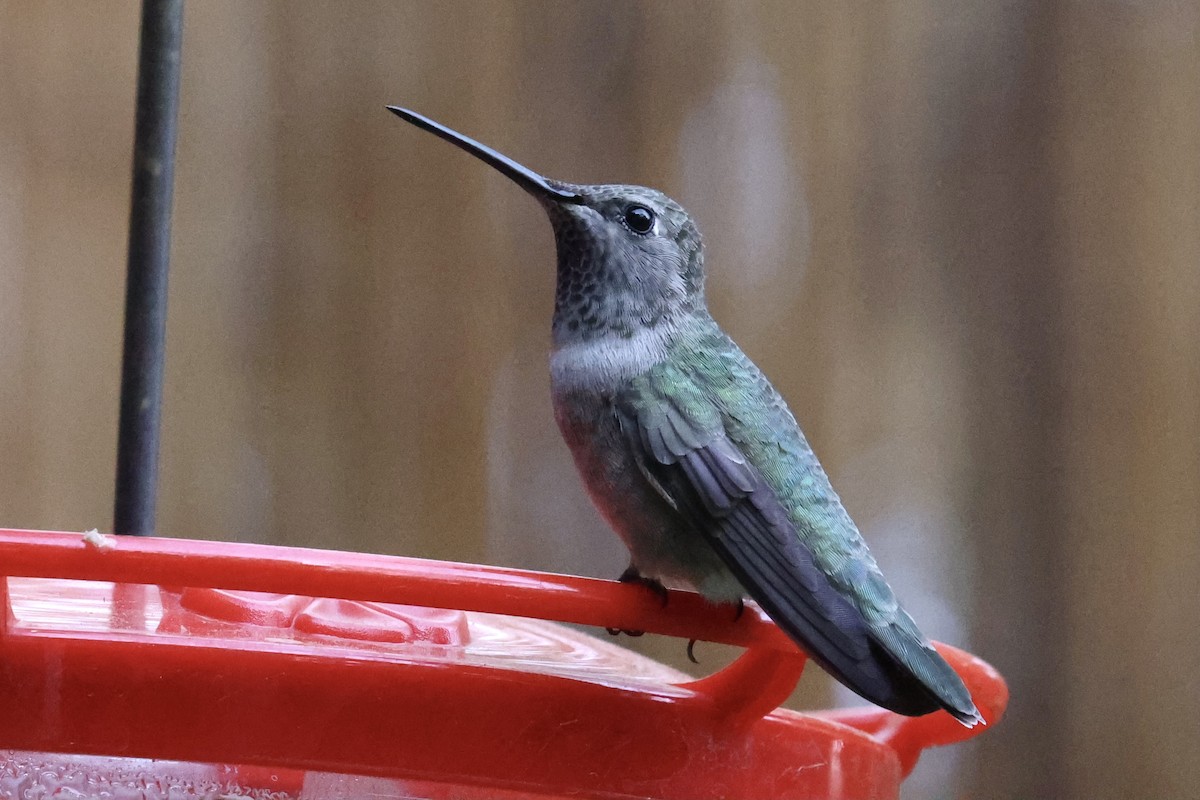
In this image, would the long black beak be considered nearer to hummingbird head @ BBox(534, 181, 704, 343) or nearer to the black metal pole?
hummingbird head @ BBox(534, 181, 704, 343)

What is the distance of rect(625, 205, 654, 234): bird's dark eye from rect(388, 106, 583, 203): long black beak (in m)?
0.09

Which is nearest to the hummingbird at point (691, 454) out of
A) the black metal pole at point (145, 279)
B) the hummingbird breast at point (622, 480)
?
the hummingbird breast at point (622, 480)

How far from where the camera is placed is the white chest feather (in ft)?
5.37

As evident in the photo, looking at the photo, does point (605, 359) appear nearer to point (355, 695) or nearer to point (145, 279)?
point (145, 279)

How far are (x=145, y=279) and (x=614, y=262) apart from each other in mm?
874

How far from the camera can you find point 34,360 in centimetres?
239

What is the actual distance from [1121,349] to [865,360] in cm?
52

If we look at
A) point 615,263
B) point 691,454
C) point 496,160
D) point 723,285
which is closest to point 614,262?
point 615,263

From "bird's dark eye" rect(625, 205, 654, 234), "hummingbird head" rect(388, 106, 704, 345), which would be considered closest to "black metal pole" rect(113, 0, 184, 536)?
"hummingbird head" rect(388, 106, 704, 345)

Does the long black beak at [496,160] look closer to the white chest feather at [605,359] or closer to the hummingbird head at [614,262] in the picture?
the hummingbird head at [614,262]

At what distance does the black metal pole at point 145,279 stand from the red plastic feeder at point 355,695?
0.12 meters

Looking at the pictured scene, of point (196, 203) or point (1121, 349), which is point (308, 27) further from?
point (1121, 349)

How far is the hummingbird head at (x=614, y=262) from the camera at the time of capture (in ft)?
5.91

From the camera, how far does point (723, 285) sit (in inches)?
112
